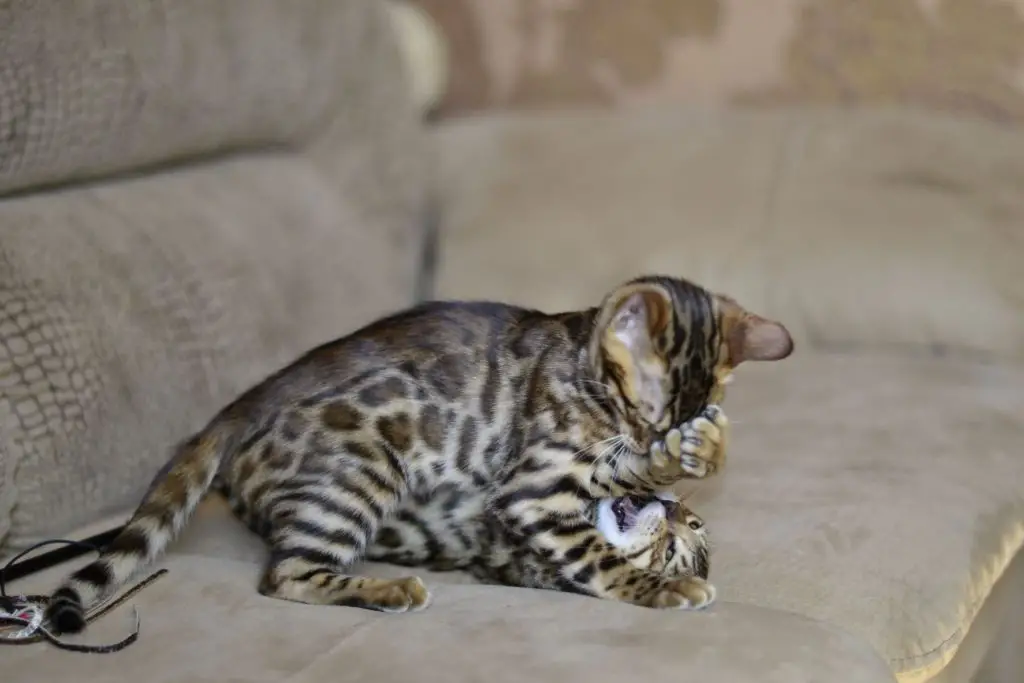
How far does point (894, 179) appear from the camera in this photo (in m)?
2.01

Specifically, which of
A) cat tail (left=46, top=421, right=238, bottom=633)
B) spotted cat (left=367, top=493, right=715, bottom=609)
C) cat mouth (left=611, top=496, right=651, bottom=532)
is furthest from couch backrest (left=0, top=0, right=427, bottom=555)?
cat mouth (left=611, top=496, right=651, bottom=532)

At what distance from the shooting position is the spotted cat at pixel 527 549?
4.17 ft

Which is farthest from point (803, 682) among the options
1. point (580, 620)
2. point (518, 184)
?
point (518, 184)

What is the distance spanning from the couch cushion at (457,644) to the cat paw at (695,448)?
5.8 inches

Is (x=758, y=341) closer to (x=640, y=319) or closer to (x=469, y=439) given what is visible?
(x=640, y=319)

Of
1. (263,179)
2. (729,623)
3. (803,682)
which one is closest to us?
(803,682)

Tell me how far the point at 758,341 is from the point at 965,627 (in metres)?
0.38

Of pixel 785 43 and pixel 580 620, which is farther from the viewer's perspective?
pixel 785 43

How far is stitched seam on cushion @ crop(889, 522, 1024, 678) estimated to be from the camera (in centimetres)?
117

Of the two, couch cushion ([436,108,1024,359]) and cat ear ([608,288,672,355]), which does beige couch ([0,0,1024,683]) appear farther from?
cat ear ([608,288,672,355])

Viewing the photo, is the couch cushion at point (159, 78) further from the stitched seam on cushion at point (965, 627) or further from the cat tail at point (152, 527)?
the stitched seam on cushion at point (965, 627)

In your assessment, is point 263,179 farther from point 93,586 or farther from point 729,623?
point 729,623

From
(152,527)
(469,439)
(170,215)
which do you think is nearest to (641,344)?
(469,439)

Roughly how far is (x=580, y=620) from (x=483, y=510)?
10.3 inches
